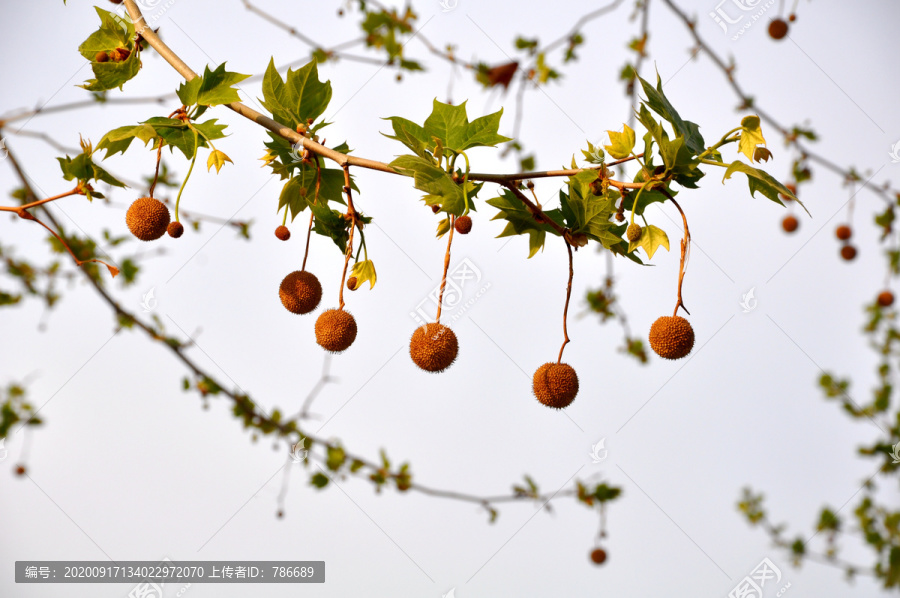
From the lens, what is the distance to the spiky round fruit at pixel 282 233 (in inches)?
55.9

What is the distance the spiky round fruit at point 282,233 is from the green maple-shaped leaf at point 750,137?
1.02 m

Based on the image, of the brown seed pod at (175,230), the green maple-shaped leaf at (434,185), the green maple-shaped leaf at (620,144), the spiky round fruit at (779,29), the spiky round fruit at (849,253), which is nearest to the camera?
the green maple-shaped leaf at (434,185)

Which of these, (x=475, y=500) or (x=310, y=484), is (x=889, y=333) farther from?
(x=310, y=484)

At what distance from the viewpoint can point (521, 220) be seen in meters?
1.36

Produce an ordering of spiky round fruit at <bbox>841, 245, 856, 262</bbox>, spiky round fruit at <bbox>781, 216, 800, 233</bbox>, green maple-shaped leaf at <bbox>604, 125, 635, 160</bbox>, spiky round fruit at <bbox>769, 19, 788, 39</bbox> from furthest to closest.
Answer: spiky round fruit at <bbox>781, 216, 800, 233</bbox>, spiky round fruit at <bbox>841, 245, 856, 262</bbox>, spiky round fruit at <bbox>769, 19, 788, 39</bbox>, green maple-shaped leaf at <bbox>604, 125, 635, 160</bbox>

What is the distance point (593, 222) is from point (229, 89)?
2.74ft

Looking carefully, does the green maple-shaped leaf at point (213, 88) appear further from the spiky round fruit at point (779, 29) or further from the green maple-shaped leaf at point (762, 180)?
the spiky round fruit at point (779, 29)

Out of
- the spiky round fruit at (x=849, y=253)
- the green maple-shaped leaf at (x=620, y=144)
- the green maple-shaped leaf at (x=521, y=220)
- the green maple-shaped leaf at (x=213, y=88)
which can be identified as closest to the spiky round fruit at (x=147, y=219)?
the green maple-shaped leaf at (x=213, y=88)

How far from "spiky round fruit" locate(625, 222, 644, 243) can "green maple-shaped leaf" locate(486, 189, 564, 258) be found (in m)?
0.15

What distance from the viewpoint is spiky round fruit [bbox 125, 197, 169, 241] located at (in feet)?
4.62

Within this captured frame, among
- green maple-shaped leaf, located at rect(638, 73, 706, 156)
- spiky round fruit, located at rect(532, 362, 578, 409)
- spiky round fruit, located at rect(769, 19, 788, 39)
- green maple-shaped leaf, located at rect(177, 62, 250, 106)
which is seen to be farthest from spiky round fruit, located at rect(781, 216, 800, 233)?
green maple-shaped leaf, located at rect(177, 62, 250, 106)

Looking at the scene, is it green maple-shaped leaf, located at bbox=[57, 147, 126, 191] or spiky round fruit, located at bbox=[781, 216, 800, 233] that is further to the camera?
spiky round fruit, located at bbox=[781, 216, 800, 233]

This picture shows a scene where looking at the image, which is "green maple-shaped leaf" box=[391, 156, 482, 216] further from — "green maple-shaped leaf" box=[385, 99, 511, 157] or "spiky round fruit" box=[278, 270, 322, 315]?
"spiky round fruit" box=[278, 270, 322, 315]

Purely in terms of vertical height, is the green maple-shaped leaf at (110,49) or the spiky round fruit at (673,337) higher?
the green maple-shaped leaf at (110,49)
